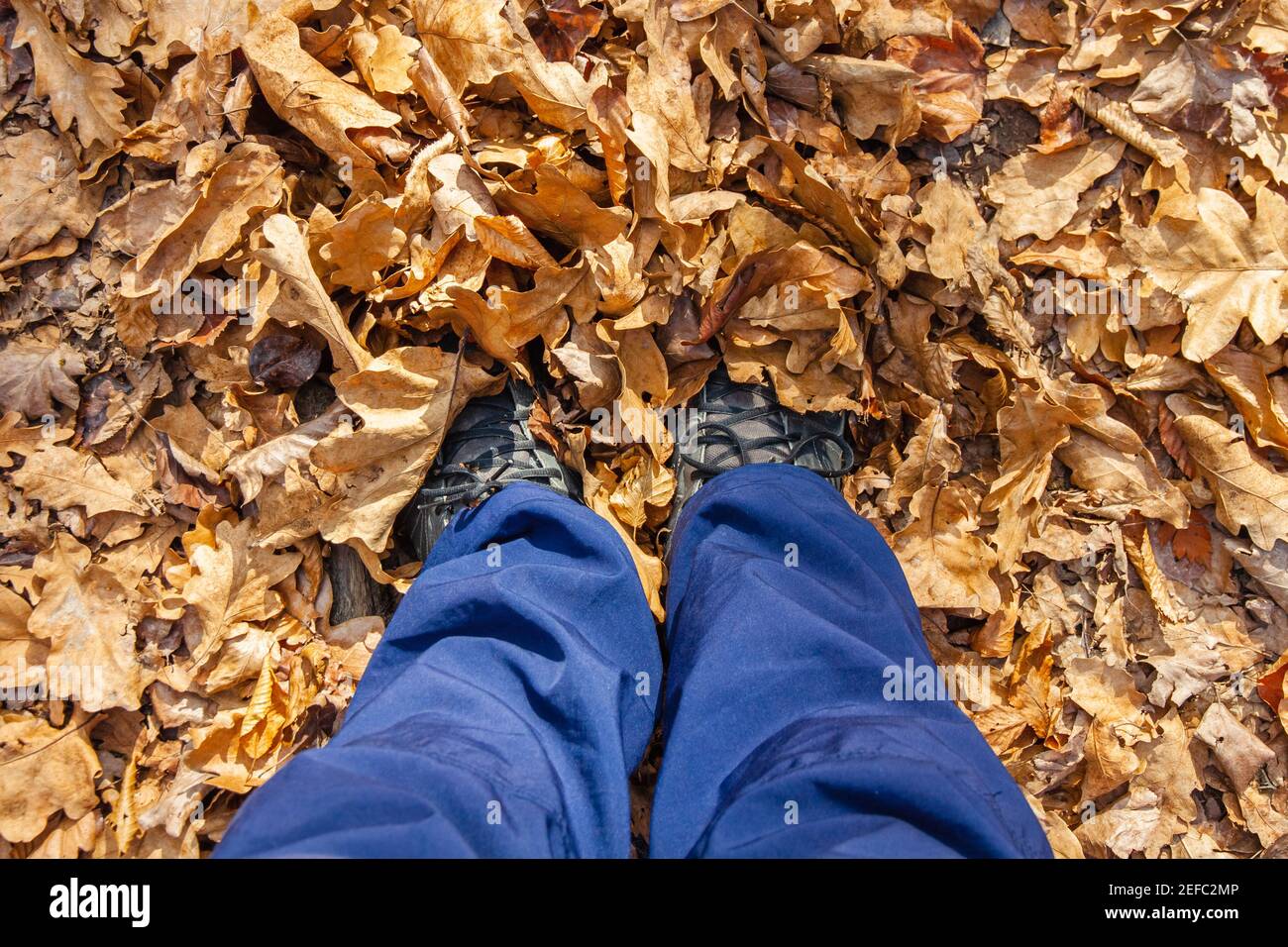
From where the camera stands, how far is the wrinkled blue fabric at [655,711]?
1.10m

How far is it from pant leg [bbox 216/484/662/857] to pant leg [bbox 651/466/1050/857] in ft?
0.42

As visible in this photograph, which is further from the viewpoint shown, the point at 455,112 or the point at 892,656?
the point at 455,112

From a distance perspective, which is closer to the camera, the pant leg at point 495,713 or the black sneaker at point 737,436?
the pant leg at point 495,713

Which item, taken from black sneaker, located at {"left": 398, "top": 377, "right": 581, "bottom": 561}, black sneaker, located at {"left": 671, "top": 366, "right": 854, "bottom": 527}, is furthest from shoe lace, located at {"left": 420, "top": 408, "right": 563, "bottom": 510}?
black sneaker, located at {"left": 671, "top": 366, "right": 854, "bottom": 527}

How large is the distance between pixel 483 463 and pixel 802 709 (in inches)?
36.0

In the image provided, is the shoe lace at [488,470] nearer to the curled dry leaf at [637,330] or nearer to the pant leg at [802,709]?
the curled dry leaf at [637,330]

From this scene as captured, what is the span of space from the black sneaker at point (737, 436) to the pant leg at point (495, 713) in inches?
11.5

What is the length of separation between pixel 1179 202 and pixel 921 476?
0.86 m

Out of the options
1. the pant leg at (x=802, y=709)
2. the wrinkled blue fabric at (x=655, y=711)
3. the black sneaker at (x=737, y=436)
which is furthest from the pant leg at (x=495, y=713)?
the black sneaker at (x=737, y=436)

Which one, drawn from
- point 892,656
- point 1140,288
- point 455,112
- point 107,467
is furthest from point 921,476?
point 107,467

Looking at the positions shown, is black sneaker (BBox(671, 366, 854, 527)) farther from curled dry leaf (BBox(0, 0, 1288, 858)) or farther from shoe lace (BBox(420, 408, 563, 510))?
shoe lace (BBox(420, 408, 563, 510))

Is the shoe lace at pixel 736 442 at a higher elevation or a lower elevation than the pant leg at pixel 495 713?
higher
